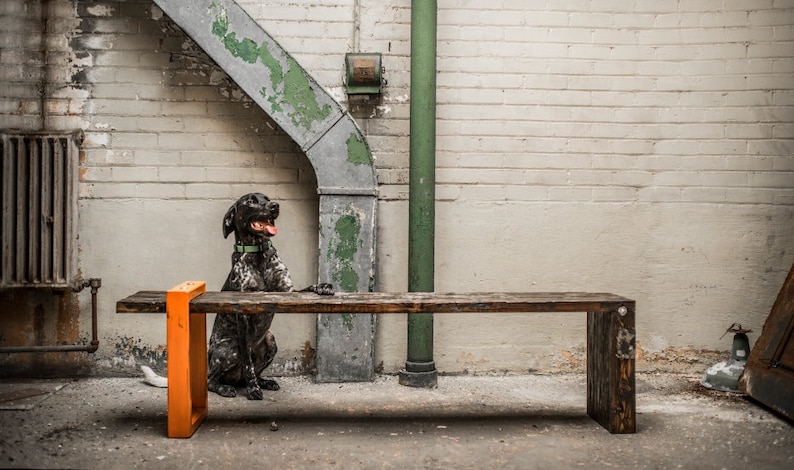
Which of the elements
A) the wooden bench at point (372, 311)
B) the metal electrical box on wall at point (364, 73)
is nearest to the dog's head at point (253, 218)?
the wooden bench at point (372, 311)

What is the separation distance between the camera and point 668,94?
4.41 metres

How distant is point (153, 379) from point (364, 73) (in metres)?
2.32

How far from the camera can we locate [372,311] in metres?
3.14

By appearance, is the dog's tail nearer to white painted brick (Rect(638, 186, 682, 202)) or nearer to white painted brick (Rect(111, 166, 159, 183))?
white painted brick (Rect(111, 166, 159, 183))

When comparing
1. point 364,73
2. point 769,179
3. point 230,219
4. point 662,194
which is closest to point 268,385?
point 230,219

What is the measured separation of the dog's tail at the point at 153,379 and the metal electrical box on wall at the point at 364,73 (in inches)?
85.4

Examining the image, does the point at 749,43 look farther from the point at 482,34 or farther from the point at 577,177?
the point at 482,34

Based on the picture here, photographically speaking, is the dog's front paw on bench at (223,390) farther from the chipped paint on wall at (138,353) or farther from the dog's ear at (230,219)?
the dog's ear at (230,219)

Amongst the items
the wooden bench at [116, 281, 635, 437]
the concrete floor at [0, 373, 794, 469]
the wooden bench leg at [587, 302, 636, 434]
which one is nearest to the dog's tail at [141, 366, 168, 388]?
the concrete floor at [0, 373, 794, 469]

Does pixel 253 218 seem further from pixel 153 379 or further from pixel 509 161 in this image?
pixel 509 161

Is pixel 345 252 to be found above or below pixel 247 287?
above

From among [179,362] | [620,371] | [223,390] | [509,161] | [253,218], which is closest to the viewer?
[179,362]

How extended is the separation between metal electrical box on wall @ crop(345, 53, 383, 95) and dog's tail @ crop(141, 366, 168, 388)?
217cm

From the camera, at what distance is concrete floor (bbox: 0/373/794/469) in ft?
9.45
